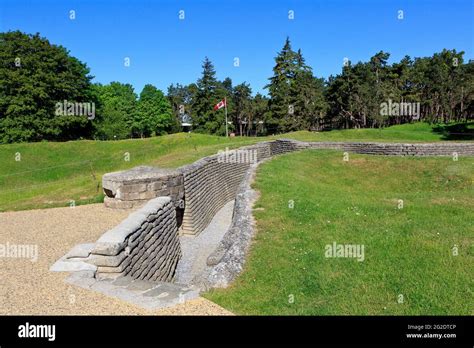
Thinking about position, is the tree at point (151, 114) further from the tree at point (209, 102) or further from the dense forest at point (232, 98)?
the tree at point (209, 102)

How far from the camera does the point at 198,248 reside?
14.1m

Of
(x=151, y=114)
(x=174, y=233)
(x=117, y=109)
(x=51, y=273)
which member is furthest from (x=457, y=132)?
(x=117, y=109)

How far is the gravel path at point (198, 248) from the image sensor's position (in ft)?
38.5

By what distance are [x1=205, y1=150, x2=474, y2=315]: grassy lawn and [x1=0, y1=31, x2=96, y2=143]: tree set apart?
3835 cm

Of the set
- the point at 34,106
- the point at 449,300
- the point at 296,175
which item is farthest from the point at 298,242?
the point at 34,106

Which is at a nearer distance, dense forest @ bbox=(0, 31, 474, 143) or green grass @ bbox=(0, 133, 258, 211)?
green grass @ bbox=(0, 133, 258, 211)

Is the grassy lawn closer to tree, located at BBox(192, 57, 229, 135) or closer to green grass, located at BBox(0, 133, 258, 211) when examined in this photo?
green grass, located at BBox(0, 133, 258, 211)

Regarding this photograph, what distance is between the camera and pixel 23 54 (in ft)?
148

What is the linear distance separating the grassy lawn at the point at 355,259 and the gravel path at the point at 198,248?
9.16 ft

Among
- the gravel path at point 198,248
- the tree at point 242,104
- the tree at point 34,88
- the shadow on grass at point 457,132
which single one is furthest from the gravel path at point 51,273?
the tree at point 242,104

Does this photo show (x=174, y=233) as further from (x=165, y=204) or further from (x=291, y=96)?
(x=291, y=96)

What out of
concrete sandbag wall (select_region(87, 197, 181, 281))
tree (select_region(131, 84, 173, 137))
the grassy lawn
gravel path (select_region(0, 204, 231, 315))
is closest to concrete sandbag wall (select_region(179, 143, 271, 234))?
concrete sandbag wall (select_region(87, 197, 181, 281))

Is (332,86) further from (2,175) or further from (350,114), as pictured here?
(2,175)

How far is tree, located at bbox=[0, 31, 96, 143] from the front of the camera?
4284cm
